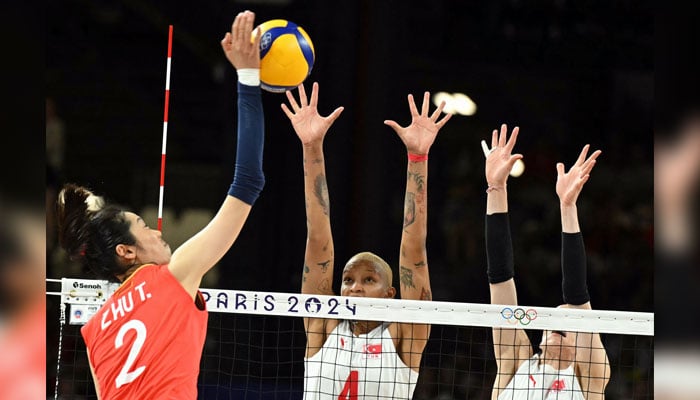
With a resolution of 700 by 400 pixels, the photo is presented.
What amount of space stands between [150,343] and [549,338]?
2652 millimetres

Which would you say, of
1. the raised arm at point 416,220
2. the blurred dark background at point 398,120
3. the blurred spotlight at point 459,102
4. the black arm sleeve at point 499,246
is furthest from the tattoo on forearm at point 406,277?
the blurred spotlight at point 459,102

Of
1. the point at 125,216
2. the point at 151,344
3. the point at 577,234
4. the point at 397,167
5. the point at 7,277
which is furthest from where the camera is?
the point at 397,167

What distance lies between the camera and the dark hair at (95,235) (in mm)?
3838

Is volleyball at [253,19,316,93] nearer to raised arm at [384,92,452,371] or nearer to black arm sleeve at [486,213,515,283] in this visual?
raised arm at [384,92,452,371]

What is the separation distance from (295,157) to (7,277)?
22.2 feet

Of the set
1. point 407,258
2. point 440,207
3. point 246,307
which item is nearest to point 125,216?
point 246,307

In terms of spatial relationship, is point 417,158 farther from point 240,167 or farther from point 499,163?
point 240,167

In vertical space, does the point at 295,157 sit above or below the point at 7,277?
above

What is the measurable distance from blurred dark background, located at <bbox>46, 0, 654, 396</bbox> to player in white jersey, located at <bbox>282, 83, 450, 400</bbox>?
9.66 feet

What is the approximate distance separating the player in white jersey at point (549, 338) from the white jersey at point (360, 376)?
0.54m

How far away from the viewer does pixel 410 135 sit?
17.9 feet

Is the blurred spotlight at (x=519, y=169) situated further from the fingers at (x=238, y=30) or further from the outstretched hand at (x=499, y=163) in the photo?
the fingers at (x=238, y=30)

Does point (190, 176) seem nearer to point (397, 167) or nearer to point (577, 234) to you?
point (397, 167)

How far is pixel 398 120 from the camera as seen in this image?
8.38 meters
